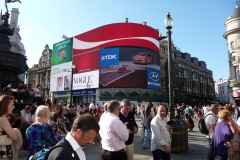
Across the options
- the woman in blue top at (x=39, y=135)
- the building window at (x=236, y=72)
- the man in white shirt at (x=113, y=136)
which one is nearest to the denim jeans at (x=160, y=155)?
the man in white shirt at (x=113, y=136)

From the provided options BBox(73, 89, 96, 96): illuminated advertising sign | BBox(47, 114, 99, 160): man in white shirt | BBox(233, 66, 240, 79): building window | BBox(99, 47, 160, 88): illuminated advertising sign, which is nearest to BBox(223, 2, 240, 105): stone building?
BBox(233, 66, 240, 79): building window

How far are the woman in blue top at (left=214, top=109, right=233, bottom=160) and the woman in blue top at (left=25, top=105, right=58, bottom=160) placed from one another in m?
3.41

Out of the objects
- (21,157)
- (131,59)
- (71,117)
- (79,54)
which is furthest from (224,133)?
(79,54)

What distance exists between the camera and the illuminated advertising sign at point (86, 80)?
1649 inches

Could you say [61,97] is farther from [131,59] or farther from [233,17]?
[233,17]

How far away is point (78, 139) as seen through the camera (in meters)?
→ 1.74

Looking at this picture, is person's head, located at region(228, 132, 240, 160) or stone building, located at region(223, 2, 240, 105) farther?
stone building, located at region(223, 2, 240, 105)

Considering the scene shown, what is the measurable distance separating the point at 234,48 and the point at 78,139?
42361mm

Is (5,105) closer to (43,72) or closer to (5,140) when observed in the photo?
(5,140)

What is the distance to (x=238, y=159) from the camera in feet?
5.63

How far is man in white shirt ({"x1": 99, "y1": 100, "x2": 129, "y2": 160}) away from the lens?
129 inches

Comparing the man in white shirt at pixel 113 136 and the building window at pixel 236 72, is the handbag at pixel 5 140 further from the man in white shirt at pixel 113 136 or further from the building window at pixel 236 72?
the building window at pixel 236 72

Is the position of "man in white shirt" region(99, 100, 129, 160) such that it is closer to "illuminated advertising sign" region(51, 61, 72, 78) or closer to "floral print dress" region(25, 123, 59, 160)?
"floral print dress" region(25, 123, 59, 160)

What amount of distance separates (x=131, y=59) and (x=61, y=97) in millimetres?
24639
